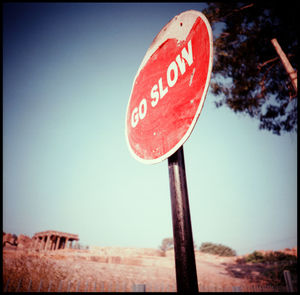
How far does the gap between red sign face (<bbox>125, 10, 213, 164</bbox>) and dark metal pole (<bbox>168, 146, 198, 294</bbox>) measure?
0.43ft

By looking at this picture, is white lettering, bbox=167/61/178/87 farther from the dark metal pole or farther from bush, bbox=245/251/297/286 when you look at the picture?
bush, bbox=245/251/297/286

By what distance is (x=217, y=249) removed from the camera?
95.3ft

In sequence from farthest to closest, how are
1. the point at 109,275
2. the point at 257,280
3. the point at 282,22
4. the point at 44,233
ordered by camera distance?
1. the point at 44,233
2. the point at 257,280
3. the point at 109,275
4. the point at 282,22

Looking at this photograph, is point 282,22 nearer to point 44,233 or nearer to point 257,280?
point 257,280

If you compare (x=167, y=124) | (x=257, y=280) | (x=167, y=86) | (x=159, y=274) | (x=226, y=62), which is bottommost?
(x=257, y=280)

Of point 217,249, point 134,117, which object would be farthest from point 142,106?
point 217,249

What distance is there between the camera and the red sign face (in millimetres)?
878

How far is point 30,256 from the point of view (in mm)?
5898

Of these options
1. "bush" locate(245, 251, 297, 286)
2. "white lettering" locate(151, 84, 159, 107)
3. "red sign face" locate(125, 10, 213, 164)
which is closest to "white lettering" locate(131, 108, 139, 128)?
"red sign face" locate(125, 10, 213, 164)

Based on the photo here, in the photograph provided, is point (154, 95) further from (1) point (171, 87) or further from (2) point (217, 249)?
(2) point (217, 249)

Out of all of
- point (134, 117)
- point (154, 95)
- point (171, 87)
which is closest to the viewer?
point (171, 87)

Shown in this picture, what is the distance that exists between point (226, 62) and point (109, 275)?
430 inches

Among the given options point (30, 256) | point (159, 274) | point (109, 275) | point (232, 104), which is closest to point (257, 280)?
point (159, 274)

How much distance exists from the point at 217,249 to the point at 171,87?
1366 inches
